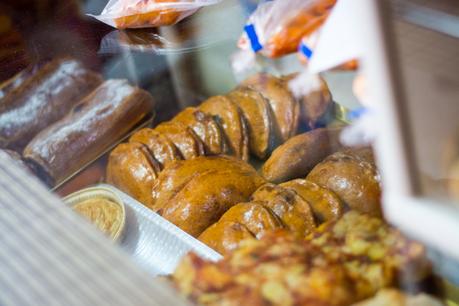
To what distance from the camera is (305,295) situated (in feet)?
3.51

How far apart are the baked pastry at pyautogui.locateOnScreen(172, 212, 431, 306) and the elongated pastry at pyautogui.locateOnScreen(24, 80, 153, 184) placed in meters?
1.13

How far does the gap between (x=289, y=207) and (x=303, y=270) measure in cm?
58

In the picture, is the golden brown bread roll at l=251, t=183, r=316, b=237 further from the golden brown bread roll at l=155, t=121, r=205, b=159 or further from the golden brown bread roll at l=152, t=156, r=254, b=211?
the golden brown bread roll at l=155, t=121, r=205, b=159

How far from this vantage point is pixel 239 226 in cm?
166

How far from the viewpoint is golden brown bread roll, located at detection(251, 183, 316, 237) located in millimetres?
1632

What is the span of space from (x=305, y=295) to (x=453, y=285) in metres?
0.32

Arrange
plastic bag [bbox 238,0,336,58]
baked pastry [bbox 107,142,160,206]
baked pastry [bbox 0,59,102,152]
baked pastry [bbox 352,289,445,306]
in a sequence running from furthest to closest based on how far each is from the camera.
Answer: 1. baked pastry [bbox 0,59,102,152]
2. baked pastry [bbox 107,142,160,206]
3. plastic bag [bbox 238,0,336,58]
4. baked pastry [bbox 352,289,445,306]

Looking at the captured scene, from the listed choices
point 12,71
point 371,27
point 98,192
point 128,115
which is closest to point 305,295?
point 371,27

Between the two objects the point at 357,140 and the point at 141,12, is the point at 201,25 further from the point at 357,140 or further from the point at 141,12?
the point at 357,140

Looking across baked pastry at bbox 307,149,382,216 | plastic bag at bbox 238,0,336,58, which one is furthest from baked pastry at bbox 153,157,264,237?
plastic bag at bbox 238,0,336,58

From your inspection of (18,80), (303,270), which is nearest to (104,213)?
(303,270)

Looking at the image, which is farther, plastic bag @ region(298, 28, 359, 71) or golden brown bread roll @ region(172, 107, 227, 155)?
golden brown bread roll @ region(172, 107, 227, 155)

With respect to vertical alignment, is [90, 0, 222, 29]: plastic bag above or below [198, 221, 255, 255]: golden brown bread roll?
above

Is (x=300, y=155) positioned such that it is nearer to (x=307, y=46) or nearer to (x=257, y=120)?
(x=257, y=120)
